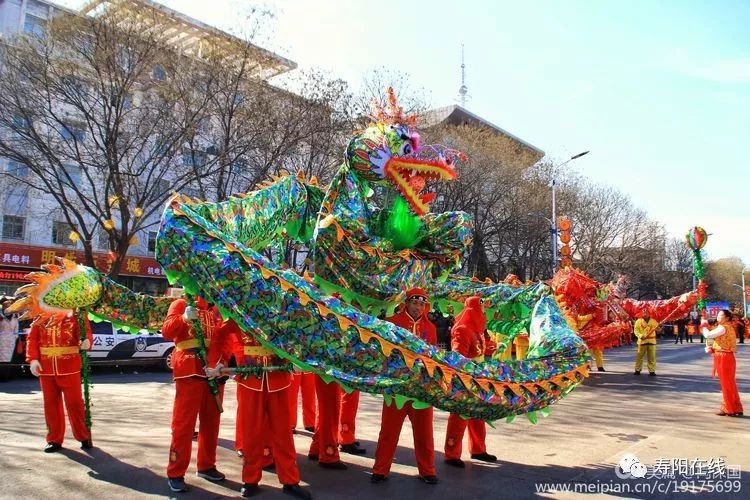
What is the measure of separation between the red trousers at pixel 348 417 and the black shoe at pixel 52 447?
2.81m

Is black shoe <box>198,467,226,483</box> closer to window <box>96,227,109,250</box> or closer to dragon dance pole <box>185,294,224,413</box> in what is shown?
dragon dance pole <box>185,294,224,413</box>

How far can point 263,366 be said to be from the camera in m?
4.43

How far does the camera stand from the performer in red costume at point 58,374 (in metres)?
5.66

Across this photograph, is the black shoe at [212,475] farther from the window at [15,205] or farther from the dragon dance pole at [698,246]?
the window at [15,205]

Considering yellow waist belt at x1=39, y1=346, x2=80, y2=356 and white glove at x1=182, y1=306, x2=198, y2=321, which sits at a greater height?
white glove at x1=182, y1=306, x2=198, y2=321

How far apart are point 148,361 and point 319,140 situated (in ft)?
26.4

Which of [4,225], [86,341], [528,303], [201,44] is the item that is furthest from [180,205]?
[4,225]

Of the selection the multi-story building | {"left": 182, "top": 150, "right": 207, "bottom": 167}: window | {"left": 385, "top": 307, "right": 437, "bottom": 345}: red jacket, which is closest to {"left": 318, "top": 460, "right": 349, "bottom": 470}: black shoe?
{"left": 385, "top": 307, "right": 437, "bottom": 345}: red jacket

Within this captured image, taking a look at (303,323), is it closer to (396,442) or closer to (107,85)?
(396,442)

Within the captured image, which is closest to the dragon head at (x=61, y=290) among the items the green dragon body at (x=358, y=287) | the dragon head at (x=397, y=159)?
the green dragon body at (x=358, y=287)

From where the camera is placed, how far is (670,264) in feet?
145

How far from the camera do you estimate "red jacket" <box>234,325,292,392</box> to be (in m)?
4.45

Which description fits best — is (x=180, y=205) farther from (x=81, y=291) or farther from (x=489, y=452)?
(x=489, y=452)

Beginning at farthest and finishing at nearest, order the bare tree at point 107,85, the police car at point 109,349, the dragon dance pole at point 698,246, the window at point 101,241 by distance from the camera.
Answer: the window at point 101,241 < the bare tree at point 107,85 < the police car at point 109,349 < the dragon dance pole at point 698,246
